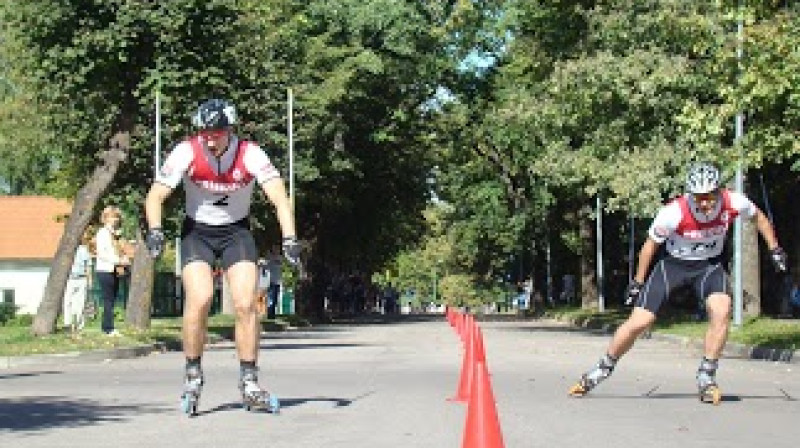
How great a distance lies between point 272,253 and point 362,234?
16.5ft

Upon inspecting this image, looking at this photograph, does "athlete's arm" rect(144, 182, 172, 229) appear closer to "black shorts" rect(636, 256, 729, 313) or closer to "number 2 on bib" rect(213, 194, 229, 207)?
"number 2 on bib" rect(213, 194, 229, 207)

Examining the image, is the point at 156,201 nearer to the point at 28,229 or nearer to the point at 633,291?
the point at 633,291

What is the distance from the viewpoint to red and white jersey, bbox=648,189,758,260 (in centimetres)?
1208

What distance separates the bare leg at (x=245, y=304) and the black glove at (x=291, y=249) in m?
0.37

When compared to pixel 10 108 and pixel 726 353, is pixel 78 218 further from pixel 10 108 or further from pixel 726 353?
pixel 10 108

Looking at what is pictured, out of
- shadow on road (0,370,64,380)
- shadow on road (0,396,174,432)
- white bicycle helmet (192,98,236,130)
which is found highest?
white bicycle helmet (192,98,236,130)

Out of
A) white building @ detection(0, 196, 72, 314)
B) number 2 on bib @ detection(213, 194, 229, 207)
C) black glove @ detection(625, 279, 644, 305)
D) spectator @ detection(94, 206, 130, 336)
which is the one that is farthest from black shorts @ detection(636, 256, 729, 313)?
white building @ detection(0, 196, 72, 314)

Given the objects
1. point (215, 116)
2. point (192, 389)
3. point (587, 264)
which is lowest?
point (192, 389)

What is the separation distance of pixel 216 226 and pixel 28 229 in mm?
72105

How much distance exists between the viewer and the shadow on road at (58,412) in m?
10.7

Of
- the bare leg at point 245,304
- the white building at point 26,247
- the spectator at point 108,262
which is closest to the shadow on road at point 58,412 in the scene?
the bare leg at point 245,304

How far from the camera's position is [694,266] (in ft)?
40.4

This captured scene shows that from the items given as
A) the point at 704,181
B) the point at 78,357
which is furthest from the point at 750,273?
the point at 704,181

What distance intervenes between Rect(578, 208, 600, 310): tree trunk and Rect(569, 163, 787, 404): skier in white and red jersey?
34.0m
